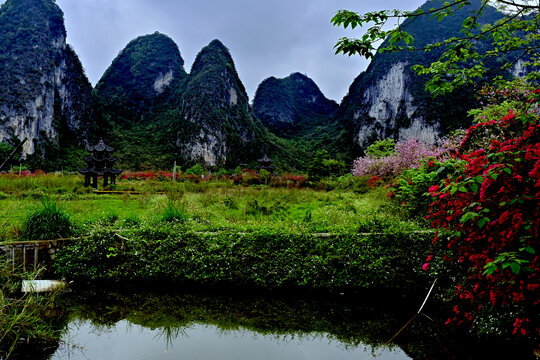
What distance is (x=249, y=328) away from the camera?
16.7ft

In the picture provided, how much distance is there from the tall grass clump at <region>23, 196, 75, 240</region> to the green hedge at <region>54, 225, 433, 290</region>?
0.48 m

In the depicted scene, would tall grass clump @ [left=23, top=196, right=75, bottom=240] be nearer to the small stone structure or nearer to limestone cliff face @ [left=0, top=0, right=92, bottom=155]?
the small stone structure

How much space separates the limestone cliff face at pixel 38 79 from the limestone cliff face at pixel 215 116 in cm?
2131

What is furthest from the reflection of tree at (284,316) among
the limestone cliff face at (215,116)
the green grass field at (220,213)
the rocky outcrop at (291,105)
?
the rocky outcrop at (291,105)

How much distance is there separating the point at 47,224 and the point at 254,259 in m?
4.52

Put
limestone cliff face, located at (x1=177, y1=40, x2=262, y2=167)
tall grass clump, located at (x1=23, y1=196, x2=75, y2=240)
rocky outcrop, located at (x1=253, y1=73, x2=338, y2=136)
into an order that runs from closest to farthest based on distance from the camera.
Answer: tall grass clump, located at (x1=23, y1=196, x2=75, y2=240), limestone cliff face, located at (x1=177, y1=40, x2=262, y2=167), rocky outcrop, located at (x1=253, y1=73, x2=338, y2=136)

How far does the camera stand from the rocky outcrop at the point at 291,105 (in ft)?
380

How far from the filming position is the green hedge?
20.3ft

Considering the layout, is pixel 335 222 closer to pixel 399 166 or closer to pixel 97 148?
pixel 399 166

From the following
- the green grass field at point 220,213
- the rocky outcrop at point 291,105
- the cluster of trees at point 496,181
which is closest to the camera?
the cluster of trees at point 496,181

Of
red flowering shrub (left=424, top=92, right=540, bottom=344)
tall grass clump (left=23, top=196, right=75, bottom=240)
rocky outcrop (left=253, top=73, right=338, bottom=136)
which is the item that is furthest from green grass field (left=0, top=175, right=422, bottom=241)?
rocky outcrop (left=253, top=73, right=338, bottom=136)

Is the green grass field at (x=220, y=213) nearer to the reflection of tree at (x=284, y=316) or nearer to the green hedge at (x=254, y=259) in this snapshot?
the green hedge at (x=254, y=259)

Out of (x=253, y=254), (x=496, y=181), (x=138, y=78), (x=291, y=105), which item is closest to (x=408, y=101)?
(x=291, y=105)

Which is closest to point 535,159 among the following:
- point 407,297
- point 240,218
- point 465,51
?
point 465,51
